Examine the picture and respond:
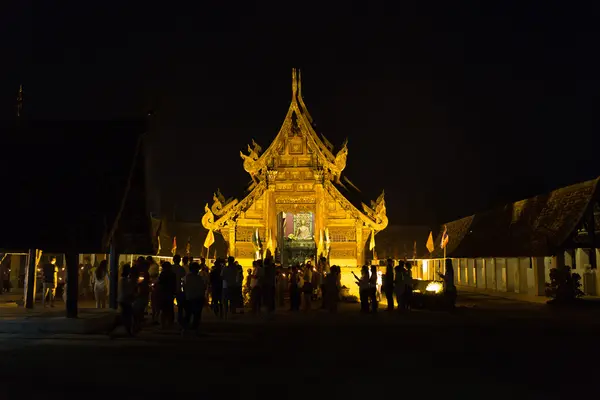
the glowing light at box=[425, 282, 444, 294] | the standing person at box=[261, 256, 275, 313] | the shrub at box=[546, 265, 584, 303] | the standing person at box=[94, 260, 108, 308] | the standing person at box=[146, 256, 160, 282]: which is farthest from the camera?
the shrub at box=[546, 265, 584, 303]

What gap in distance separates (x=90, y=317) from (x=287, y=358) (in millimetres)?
6467

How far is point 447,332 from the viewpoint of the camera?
13789 millimetres

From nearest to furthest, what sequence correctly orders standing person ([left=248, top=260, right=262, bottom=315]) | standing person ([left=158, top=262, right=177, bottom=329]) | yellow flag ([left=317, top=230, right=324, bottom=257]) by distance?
standing person ([left=158, top=262, right=177, bottom=329])
standing person ([left=248, top=260, right=262, bottom=315])
yellow flag ([left=317, top=230, right=324, bottom=257])

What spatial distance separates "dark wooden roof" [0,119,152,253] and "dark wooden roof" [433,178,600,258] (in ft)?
57.3

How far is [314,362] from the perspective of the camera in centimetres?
943

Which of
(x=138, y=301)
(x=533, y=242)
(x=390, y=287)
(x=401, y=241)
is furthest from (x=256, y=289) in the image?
(x=401, y=241)

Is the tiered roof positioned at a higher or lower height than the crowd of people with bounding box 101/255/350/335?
higher

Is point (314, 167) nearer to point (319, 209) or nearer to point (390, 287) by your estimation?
point (319, 209)

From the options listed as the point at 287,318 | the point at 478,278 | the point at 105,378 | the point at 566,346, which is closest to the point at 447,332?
the point at 566,346

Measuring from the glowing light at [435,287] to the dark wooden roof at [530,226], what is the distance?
5475mm

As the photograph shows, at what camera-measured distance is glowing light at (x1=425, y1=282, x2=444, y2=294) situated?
2095 centimetres

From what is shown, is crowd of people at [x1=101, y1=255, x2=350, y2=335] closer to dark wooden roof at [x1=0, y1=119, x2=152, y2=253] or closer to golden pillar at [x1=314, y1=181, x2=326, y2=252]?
dark wooden roof at [x1=0, y1=119, x2=152, y2=253]

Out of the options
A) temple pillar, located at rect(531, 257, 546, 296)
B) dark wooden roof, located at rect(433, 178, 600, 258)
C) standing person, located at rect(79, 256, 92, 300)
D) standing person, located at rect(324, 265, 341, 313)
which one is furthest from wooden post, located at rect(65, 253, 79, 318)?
temple pillar, located at rect(531, 257, 546, 296)

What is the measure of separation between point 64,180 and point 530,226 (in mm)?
22134
